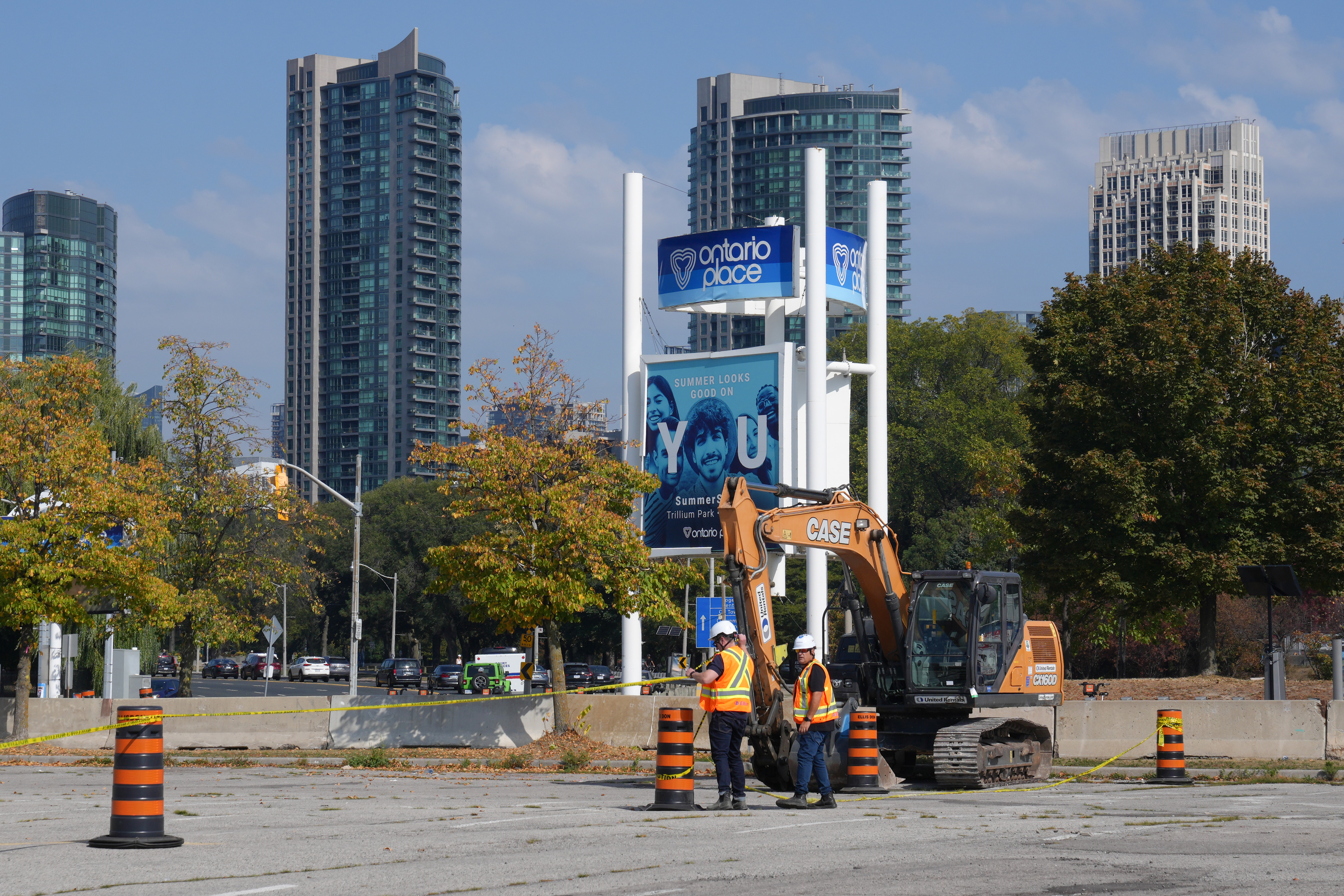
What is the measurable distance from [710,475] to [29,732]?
1476cm

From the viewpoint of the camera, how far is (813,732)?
50.4ft

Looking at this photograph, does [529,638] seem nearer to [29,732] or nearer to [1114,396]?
[29,732]

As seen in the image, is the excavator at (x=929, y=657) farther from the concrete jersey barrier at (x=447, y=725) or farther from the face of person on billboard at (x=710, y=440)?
the face of person on billboard at (x=710, y=440)

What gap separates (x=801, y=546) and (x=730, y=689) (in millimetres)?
4286

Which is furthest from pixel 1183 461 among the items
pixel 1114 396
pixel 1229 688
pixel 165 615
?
pixel 165 615

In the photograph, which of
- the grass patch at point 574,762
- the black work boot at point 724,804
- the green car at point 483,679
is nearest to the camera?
the black work boot at point 724,804

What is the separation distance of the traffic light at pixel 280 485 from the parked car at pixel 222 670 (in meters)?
59.8

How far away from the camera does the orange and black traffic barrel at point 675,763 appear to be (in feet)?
49.0

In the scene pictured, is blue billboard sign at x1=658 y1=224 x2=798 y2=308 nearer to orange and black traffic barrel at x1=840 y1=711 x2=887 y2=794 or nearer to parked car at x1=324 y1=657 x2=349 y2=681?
orange and black traffic barrel at x1=840 y1=711 x2=887 y2=794

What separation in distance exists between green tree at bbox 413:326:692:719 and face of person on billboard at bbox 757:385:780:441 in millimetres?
4758

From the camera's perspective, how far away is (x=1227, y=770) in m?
21.8

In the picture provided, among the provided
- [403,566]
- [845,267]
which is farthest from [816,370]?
[403,566]

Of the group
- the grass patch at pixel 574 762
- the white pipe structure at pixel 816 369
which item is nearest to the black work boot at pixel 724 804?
the grass patch at pixel 574 762

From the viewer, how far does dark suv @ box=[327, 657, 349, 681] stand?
87125 mm
